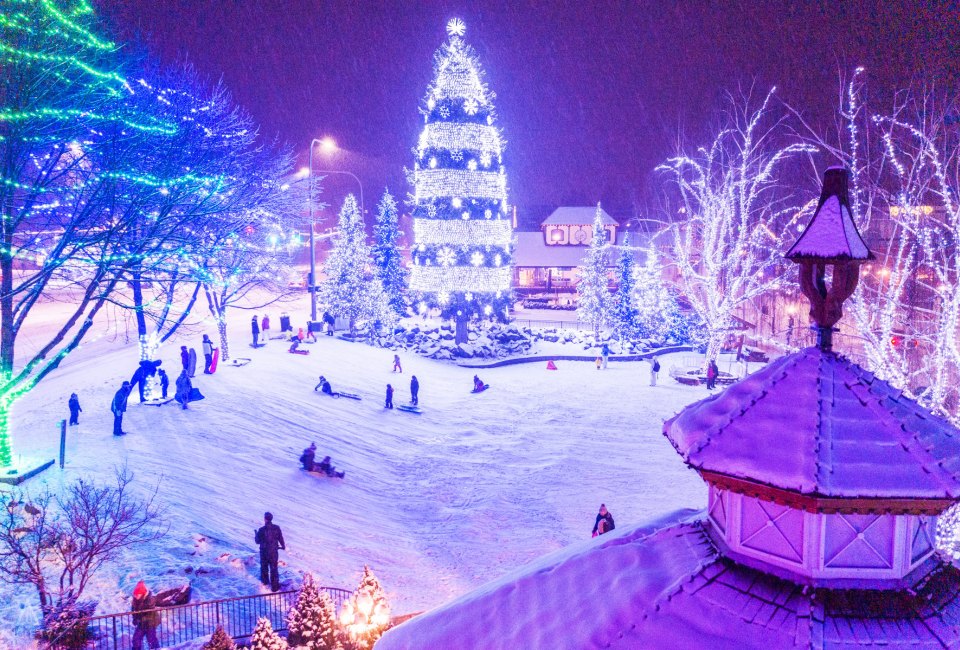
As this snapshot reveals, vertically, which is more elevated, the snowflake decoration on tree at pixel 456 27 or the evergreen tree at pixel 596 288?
the snowflake decoration on tree at pixel 456 27

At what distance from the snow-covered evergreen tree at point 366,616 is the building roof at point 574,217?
58873 millimetres

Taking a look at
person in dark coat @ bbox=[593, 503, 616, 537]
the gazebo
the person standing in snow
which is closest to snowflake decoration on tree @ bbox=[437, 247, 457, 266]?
the person standing in snow

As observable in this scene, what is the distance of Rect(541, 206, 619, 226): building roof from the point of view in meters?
65.2

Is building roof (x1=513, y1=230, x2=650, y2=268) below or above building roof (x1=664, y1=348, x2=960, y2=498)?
above

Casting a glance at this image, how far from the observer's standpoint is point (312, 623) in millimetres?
9328

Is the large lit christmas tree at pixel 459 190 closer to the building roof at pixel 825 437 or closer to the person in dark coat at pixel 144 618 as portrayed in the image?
the person in dark coat at pixel 144 618

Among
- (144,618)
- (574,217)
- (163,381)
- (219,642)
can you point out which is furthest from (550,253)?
(219,642)

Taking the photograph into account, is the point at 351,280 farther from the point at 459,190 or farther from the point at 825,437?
the point at 825,437

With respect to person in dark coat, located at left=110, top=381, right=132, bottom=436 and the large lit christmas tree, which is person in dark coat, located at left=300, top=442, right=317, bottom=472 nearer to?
person in dark coat, located at left=110, top=381, right=132, bottom=436

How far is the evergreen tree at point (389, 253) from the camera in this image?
4175 centimetres

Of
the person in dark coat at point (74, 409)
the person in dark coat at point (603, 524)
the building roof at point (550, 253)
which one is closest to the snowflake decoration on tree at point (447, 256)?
the person in dark coat at point (74, 409)

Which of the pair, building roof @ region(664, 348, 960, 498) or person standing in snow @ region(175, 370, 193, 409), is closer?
building roof @ region(664, 348, 960, 498)

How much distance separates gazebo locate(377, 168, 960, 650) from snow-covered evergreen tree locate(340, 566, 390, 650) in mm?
5967

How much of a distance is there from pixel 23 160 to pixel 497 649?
1404 centimetres
